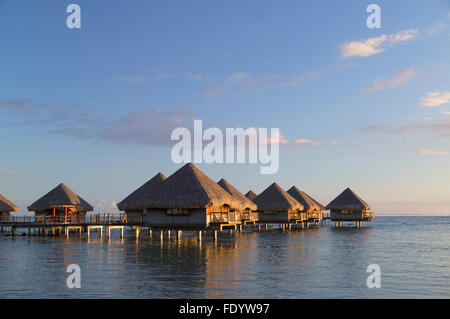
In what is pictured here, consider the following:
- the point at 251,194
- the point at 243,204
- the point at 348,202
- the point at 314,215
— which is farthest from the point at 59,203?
the point at 348,202

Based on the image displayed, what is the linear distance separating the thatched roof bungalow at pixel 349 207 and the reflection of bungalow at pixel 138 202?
2845 cm

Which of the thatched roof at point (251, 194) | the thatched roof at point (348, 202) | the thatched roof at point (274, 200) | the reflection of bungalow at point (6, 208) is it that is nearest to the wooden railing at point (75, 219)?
the reflection of bungalow at point (6, 208)

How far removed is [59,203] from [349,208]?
1525 inches

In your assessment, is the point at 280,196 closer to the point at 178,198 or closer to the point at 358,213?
the point at 358,213

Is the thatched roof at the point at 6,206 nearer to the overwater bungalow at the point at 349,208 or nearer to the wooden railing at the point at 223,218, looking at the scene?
the wooden railing at the point at 223,218

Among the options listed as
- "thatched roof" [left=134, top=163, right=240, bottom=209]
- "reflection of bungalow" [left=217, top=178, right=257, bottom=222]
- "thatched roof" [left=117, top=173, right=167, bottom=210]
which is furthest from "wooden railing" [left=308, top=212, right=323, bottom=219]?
"thatched roof" [left=134, top=163, right=240, bottom=209]

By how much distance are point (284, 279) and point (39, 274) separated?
422 inches

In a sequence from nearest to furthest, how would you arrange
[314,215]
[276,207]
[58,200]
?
[58,200] < [276,207] < [314,215]

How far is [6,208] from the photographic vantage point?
48.6 m

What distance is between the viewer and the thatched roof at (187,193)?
32094mm

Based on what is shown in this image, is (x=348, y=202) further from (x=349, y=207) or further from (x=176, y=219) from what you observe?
(x=176, y=219)

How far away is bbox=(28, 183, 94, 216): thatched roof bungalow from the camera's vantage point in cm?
4638
